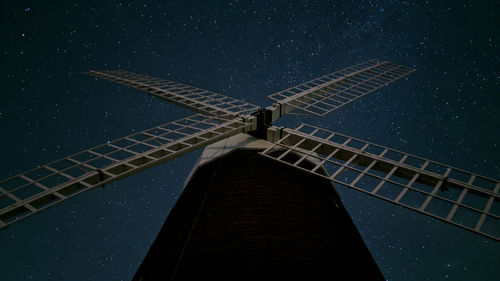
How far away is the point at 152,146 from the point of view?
6.48 metres

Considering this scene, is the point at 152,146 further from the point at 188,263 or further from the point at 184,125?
the point at 188,263

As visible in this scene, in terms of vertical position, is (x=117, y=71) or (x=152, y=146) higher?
(x=117, y=71)

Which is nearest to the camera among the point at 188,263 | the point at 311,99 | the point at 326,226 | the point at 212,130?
the point at 188,263

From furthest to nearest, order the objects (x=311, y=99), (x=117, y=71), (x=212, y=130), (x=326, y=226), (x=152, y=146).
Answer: (x=117, y=71) < (x=311, y=99) < (x=212, y=130) < (x=152, y=146) < (x=326, y=226)

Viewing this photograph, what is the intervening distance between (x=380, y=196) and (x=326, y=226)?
113 centimetres

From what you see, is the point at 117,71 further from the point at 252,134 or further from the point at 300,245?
the point at 300,245

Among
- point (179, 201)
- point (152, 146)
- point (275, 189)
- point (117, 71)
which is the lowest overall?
point (179, 201)

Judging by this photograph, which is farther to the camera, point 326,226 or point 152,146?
point 152,146

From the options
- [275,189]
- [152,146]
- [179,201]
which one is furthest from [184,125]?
[275,189]

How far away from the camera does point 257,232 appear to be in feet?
16.9

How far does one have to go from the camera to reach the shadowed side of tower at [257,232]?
4.73 m

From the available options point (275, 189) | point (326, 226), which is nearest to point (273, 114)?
point (275, 189)

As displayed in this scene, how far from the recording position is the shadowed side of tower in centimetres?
473

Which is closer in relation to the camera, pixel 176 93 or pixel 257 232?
pixel 257 232
